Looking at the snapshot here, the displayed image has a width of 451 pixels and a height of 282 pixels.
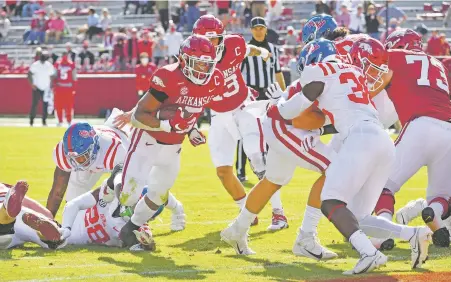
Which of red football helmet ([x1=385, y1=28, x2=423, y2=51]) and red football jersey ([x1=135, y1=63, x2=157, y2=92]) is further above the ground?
red football helmet ([x1=385, y1=28, x2=423, y2=51])

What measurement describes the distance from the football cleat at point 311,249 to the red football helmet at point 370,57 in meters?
1.14

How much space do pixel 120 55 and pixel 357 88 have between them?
727 inches

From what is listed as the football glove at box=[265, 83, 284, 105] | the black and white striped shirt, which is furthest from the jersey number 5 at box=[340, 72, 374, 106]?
the black and white striped shirt

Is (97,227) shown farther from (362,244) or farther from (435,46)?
(435,46)

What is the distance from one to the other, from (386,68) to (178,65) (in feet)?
4.80

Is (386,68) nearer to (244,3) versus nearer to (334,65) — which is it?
(334,65)

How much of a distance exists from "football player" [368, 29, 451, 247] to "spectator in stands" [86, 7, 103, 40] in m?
19.4

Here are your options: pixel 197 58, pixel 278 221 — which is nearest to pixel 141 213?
pixel 197 58

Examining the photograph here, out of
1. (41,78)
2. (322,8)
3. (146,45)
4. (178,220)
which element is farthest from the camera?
(146,45)

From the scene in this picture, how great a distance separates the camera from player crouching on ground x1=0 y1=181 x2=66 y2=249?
6617 mm

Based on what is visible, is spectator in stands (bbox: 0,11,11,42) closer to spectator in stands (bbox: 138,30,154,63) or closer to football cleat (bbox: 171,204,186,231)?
spectator in stands (bbox: 138,30,154,63)

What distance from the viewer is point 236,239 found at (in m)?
6.70

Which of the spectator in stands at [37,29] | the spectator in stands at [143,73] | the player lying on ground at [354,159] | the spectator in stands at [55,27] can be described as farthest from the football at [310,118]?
the spectator in stands at [37,29]

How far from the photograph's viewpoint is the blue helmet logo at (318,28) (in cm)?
816
